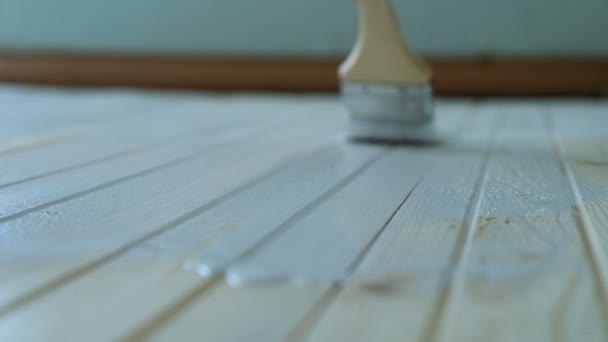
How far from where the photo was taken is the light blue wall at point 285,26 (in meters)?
1.79

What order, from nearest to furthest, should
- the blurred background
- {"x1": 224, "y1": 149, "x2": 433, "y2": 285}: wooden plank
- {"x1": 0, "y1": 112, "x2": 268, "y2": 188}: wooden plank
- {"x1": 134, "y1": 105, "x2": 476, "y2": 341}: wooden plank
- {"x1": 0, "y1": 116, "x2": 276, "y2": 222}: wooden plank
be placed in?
{"x1": 134, "y1": 105, "x2": 476, "y2": 341}: wooden plank, {"x1": 224, "y1": 149, "x2": 433, "y2": 285}: wooden plank, {"x1": 0, "y1": 116, "x2": 276, "y2": 222}: wooden plank, {"x1": 0, "y1": 112, "x2": 268, "y2": 188}: wooden plank, the blurred background

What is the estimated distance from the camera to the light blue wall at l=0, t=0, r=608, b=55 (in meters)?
1.79

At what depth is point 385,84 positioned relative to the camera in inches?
42.5

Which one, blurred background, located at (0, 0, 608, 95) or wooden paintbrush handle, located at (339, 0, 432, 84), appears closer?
wooden paintbrush handle, located at (339, 0, 432, 84)

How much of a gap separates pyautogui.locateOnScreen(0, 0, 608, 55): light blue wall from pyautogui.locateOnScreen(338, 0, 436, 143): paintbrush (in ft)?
2.60

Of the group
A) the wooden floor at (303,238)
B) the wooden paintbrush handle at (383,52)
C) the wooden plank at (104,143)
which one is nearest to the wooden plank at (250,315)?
the wooden floor at (303,238)

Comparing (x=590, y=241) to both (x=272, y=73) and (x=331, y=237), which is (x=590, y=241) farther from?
(x=272, y=73)

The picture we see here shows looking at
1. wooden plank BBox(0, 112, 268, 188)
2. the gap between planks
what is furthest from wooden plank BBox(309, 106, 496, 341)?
wooden plank BBox(0, 112, 268, 188)

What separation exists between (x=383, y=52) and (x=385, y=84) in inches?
1.9

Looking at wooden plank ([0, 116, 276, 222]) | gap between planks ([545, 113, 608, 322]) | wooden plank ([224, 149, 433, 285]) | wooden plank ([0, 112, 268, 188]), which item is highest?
wooden plank ([0, 112, 268, 188])

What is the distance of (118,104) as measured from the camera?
67.7 inches

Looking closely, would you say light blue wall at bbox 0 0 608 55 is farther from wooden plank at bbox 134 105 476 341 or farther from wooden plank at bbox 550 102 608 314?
wooden plank at bbox 134 105 476 341

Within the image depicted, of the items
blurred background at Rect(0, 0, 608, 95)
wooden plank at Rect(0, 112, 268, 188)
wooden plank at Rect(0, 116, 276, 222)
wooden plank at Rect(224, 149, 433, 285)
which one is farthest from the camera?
blurred background at Rect(0, 0, 608, 95)

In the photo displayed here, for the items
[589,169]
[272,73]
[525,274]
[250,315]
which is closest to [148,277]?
[250,315]
